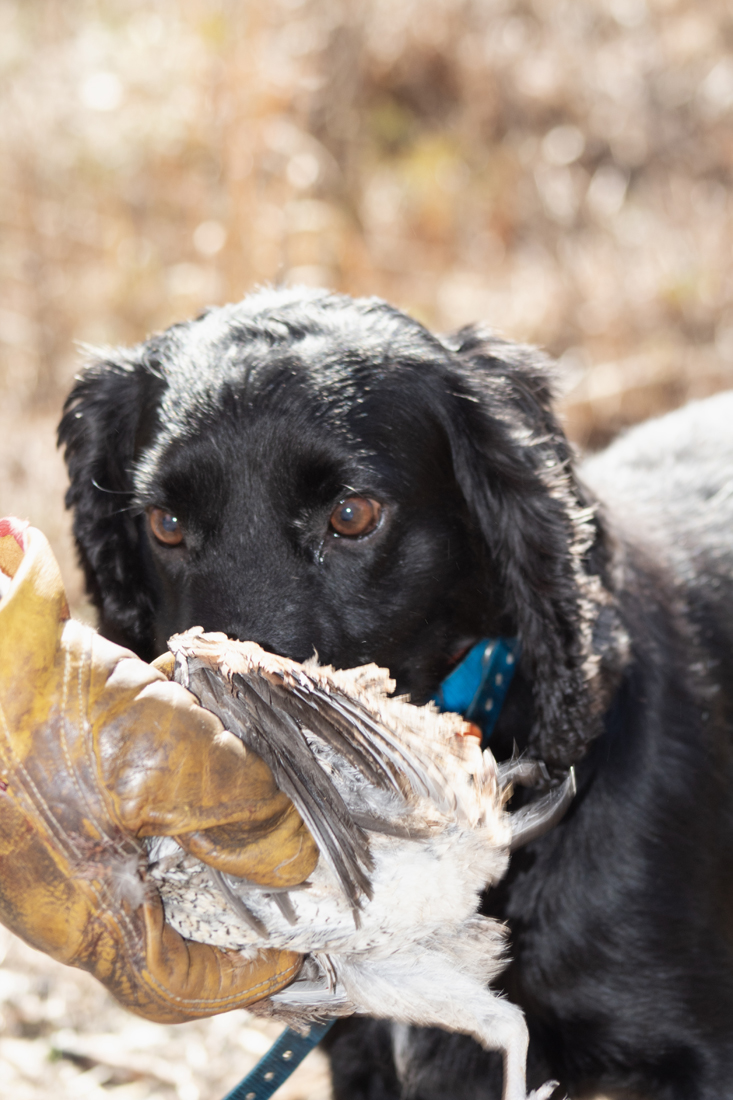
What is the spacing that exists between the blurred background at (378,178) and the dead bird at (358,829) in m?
2.26

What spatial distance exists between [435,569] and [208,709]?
86cm

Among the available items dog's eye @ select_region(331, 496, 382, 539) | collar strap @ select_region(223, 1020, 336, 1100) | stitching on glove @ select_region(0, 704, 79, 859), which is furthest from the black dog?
stitching on glove @ select_region(0, 704, 79, 859)

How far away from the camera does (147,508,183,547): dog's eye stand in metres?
2.15

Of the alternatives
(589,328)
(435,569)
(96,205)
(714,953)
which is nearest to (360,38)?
(96,205)

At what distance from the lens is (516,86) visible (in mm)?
7500

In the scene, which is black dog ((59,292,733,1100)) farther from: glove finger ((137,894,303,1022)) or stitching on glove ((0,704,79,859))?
stitching on glove ((0,704,79,859))

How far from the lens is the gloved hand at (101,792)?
1218 millimetres

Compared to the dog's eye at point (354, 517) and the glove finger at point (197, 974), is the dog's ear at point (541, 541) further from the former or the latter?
the glove finger at point (197, 974)

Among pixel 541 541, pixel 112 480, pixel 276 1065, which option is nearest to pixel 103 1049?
pixel 276 1065

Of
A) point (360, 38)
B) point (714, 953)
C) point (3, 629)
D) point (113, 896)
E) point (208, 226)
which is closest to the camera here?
point (3, 629)

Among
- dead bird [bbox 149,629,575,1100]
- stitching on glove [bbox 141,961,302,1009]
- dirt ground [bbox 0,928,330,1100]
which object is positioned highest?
dead bird [bbox 149,629,575,1100]

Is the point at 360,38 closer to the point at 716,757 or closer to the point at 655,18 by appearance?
the point at 655,18

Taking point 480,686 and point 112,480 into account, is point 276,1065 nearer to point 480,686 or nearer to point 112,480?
point 480,686

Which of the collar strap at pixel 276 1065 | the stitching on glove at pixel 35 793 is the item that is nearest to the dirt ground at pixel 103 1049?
the collar strap at pixel 276 1065
